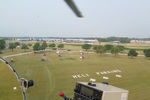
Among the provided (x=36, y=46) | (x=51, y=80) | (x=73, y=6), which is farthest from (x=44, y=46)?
(x=73, y=6)

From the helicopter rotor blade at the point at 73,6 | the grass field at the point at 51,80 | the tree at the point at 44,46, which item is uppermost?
the helicopter rotor blade at the point at 73,6

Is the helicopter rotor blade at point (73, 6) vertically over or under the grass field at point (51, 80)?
over

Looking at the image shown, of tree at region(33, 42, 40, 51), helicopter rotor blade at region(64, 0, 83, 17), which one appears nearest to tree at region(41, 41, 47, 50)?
tree at region(33, 42, 40, 51)

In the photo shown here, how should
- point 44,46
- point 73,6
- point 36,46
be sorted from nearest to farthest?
point 73,6, point 36,46, point 44,46

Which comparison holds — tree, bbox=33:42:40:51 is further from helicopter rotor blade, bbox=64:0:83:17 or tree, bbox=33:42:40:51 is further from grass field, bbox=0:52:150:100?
helicopter rotor blade, bbox=64:0:83:17

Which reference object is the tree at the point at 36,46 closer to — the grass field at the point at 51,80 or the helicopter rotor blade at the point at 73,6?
the grass field at the point at 51,80

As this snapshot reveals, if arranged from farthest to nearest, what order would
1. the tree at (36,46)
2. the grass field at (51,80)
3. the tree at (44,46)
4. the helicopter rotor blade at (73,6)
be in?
the tree at (44,46) < the tree at (36,46) < the grass field at (51,80) < the helicopter rotor blade at (73,6)

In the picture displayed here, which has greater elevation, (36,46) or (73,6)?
(73,6)

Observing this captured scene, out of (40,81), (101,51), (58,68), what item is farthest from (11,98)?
(101,51)

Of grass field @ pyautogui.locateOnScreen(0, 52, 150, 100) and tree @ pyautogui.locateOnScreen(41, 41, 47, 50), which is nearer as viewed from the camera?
grass field @ pyautogui.locateOnScreen(0, 52, 150, 100)

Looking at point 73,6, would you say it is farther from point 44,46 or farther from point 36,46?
point 44,46

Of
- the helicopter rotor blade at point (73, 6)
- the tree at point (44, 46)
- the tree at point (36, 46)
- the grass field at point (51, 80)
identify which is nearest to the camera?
the helicopter rotor blade at point (73, 6)

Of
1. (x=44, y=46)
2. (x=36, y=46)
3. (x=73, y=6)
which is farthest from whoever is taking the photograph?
(x=44, y=46)

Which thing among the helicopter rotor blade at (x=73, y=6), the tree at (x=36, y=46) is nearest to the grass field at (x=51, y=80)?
the tree at (x=36, y=46)
